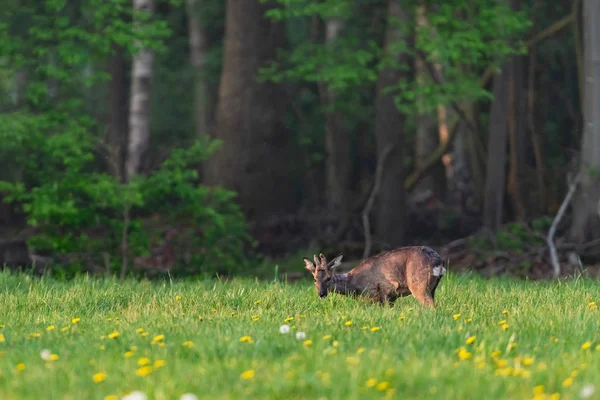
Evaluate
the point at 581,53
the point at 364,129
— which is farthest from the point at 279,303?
the point at 364,129

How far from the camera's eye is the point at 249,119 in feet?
75.8

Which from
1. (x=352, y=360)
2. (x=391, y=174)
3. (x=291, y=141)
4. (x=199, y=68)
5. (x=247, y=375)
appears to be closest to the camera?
(x=247, y=375)

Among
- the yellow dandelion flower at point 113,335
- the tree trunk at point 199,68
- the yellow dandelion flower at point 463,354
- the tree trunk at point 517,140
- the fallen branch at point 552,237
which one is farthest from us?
the tree trunk at point 199,68

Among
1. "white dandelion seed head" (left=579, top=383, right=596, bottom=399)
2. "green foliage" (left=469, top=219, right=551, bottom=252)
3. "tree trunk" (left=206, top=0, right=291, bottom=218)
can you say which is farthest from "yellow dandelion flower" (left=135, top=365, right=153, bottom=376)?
"tree trunk" (left=206, top=0, right=291, bottom=218)

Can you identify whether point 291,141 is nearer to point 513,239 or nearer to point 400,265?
point 513,239

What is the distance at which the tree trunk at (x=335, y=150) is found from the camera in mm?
28547

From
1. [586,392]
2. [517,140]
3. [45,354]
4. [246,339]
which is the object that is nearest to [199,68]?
[517,140]

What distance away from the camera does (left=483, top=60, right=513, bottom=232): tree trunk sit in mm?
22859

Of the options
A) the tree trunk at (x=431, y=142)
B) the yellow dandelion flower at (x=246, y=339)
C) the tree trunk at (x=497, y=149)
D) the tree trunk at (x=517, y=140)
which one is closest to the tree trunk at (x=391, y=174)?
the tree trunk at (x=497, y=149)

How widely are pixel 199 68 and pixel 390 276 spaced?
64.0ft

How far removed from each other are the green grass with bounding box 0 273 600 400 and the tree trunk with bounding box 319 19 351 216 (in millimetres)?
16346

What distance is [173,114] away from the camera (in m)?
32.6

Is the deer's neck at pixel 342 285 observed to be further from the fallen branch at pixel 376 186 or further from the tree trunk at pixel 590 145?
the fallen branch at pixel 376 186

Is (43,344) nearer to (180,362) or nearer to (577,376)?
(180,362)
